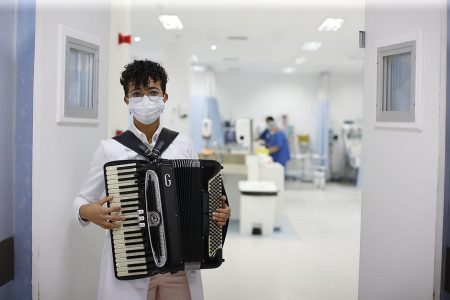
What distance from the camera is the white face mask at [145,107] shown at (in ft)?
6.46

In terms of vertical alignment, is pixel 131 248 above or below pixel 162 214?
below

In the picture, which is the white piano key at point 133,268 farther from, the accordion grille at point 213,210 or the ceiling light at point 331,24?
the ceiling light at point 331,24

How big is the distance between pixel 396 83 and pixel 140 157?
5.15 feet

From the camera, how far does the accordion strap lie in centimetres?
193

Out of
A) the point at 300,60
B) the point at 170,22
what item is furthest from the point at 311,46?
the point at 170,22

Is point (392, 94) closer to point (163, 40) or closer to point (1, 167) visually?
point (1, 167)

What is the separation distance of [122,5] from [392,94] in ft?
6.85

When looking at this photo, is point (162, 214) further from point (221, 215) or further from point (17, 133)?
point (17, 133)

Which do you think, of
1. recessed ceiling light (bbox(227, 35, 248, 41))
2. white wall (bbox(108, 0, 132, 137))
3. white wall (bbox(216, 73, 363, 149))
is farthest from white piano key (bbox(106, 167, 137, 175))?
white wall (bbox(216, 73, 363, 149))

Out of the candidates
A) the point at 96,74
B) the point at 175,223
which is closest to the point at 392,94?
the point at 175,223

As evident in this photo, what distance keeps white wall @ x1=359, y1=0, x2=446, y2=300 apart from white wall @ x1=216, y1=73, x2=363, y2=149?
35.4ft

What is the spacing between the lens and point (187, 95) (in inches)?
341

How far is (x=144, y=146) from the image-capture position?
6.41 feet

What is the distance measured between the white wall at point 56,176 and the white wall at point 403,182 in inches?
65.0
